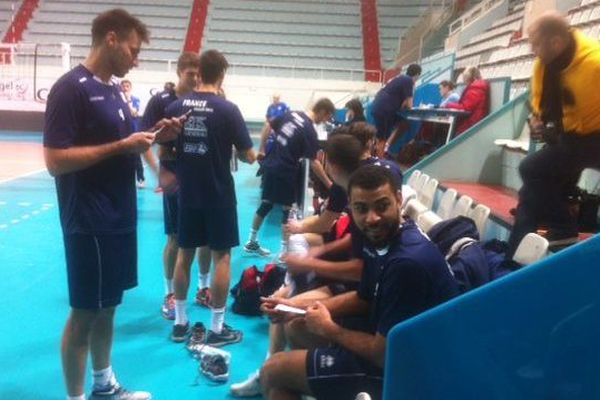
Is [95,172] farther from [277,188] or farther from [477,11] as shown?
[477,11]

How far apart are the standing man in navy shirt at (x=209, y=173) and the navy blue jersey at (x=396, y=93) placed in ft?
13.8

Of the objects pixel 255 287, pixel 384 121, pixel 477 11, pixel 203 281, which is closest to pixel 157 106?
pixel 203 281

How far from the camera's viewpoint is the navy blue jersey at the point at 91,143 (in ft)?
7.71

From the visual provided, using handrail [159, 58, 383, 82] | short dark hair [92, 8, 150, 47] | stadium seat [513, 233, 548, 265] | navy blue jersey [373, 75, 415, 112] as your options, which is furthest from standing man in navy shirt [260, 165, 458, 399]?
handrail [159, 58, 383, 82]

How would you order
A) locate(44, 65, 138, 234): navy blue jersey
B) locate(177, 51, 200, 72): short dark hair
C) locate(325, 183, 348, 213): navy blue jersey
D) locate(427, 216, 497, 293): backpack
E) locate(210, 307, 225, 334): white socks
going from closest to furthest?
1. locate(427, 216, 497, 293): backpack
2. locate(44, 65, 138, 234): navy blue jersey
3. locate(325, 183, 348, 213): navy blue jersey
4. locate(210, 307, 225, 334): white socks
5. locate(177, 51, 200, 72): short dark hair

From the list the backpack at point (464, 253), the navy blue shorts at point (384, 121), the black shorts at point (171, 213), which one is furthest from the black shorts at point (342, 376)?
the navy blue shorts at point (384, 121)

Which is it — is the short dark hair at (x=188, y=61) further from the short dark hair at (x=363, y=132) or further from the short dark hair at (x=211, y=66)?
the short dark hair at (x=363, y=132)

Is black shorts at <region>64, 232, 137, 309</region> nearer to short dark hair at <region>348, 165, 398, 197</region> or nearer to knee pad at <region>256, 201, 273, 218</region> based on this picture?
short dark hair at <region>348, 165, 398, 197</region>

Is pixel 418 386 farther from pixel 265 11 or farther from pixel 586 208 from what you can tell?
pixel 265 11

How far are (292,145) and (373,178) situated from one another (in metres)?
3.69

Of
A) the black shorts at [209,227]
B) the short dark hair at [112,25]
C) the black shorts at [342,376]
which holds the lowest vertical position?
the black shorts at [342,376]

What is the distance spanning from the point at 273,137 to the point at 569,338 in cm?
477

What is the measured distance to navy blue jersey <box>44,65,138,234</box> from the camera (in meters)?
2.35

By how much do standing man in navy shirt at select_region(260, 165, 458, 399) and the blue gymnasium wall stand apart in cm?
33
